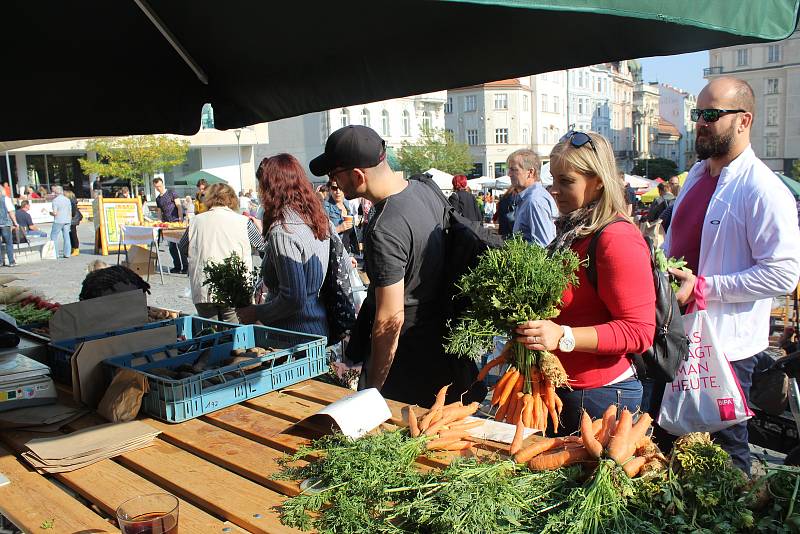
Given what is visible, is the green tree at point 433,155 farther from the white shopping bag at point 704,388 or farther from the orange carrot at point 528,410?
the orange carrot at point 528,410

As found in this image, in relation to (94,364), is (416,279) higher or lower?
higher

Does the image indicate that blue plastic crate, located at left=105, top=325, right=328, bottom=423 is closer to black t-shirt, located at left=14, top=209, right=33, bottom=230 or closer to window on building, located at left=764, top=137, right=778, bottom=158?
black t-shirt, located at left=14, top=209, right=33, bottom=230

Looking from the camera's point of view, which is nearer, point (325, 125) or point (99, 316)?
point (99, 316)

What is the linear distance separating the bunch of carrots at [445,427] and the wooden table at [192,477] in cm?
5

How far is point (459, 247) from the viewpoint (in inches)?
117

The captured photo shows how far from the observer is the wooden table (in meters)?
1.71

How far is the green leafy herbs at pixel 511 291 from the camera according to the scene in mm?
2066

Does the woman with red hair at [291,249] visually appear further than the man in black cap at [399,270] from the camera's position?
Yes

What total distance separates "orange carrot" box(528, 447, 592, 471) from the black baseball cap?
63.1 inches

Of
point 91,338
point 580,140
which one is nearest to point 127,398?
point 91,338

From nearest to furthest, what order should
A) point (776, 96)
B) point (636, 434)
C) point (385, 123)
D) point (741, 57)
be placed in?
point (636, 434)
point (385, 123)
point (776, 96)
point (741, 57)

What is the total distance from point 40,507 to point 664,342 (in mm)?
2332

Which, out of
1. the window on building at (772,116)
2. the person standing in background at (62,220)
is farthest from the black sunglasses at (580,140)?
the window on building at (772,116)

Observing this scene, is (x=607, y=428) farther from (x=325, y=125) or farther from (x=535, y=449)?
(x=325, y=125)
